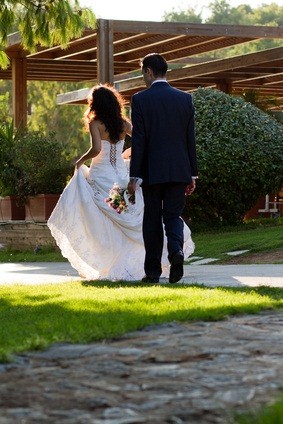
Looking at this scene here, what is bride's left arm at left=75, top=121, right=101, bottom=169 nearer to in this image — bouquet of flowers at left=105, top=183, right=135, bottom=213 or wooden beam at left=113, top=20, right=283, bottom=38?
bouquet of flowers at left=105, top=183, right=135, bottom=213

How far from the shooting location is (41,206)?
18.9 meters

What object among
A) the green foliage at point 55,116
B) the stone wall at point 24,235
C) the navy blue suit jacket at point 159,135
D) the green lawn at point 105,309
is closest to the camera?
the green lawn at point 105,309

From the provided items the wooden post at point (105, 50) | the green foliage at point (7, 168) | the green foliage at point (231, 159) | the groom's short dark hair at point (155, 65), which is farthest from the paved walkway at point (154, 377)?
the wooden post at point (105, 50)

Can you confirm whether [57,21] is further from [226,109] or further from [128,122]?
[226,109]

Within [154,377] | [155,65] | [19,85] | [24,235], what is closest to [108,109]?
[155,65]

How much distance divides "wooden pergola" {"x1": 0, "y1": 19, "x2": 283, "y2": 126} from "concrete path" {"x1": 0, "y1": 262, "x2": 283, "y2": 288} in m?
6.24

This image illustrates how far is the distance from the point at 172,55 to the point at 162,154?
1564cm

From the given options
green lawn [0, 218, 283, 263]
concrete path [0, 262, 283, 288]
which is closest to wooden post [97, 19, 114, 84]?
green lawn [0, 218, 283, 263]

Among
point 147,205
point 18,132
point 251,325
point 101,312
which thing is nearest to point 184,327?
point 251,325

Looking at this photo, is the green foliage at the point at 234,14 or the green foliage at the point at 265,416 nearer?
the green foliage at the point at 265,416

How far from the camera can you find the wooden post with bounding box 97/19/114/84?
20.3 metres

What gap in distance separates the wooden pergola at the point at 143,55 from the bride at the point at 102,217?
8.84 meters

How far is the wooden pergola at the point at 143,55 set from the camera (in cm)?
2072

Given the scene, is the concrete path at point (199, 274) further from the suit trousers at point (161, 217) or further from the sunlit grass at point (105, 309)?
the sunlit grass at point (105, 309)
